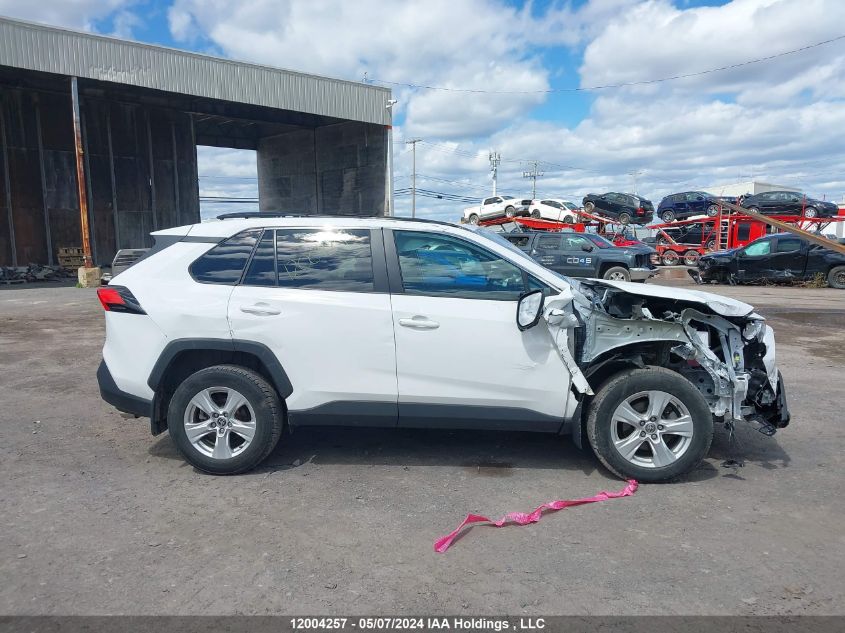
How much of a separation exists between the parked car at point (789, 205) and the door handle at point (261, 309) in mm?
26595

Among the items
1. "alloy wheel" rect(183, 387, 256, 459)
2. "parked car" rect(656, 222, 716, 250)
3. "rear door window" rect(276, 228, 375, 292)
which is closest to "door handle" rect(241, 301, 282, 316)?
"rear door window" rect(276, 228, 375, 292)

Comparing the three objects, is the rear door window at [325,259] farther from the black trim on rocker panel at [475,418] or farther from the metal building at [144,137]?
the metal building at [144,137]

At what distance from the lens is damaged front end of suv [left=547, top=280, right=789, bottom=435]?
4.06 metres

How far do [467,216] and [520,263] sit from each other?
95.9 ft

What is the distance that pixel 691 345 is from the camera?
4.03 m

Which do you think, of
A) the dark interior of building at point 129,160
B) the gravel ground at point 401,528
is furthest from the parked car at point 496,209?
the gravel ground at point 401,528

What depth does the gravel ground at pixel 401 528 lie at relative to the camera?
9.37 feet

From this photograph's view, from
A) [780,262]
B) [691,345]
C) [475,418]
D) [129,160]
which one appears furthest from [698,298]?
[129,160]

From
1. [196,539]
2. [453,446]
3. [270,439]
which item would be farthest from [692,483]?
[196,539]

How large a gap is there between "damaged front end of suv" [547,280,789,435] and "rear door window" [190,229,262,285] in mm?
2133

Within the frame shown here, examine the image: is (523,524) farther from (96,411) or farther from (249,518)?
(96,411)

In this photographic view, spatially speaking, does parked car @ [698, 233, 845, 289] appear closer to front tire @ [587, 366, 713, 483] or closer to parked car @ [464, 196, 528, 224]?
parked car @ [464, 196, 528, 224]

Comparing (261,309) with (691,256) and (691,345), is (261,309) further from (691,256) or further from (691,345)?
(691,256)

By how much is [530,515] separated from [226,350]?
224 cm
